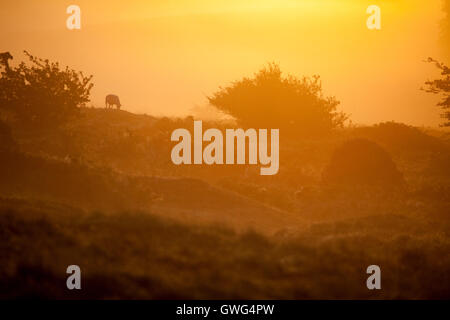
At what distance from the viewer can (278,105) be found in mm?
31094

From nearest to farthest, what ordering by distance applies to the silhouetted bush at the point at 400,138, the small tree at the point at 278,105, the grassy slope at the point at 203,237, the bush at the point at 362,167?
the grassy slope at the point at 203,237
the bush at the point at 362,167
the silhouetted bush at the point at 400,138
the small tree at the point at 278,105

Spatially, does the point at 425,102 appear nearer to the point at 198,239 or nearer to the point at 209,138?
the point at 209,138

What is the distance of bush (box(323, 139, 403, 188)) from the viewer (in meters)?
21.7

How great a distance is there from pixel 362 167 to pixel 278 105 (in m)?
10.0

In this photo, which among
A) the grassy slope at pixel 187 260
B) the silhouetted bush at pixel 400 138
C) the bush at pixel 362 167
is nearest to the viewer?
the grassy slope at pixel 187 260

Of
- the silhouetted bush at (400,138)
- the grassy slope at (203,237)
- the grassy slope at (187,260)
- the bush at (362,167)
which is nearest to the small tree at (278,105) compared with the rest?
the silhouetted bush at (400,138)

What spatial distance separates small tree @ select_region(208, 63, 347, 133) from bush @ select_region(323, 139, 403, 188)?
890cm

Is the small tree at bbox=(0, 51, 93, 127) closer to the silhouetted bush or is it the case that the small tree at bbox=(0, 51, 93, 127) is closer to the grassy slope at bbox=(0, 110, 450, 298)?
the grassy slope at bbox=(0, 110, 450, 298)

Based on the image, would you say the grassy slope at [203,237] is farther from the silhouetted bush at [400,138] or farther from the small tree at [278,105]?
the small tree at [278,105]

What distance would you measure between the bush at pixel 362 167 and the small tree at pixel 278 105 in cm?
890

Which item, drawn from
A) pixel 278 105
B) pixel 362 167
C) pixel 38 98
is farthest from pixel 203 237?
pixel 278 105

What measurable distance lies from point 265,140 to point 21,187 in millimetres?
14013

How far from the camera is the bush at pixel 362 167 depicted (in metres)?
21.7

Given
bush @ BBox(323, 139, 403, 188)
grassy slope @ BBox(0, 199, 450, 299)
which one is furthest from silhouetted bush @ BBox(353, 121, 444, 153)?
grassy slope @ BBox(0, 199, 450, 299)
